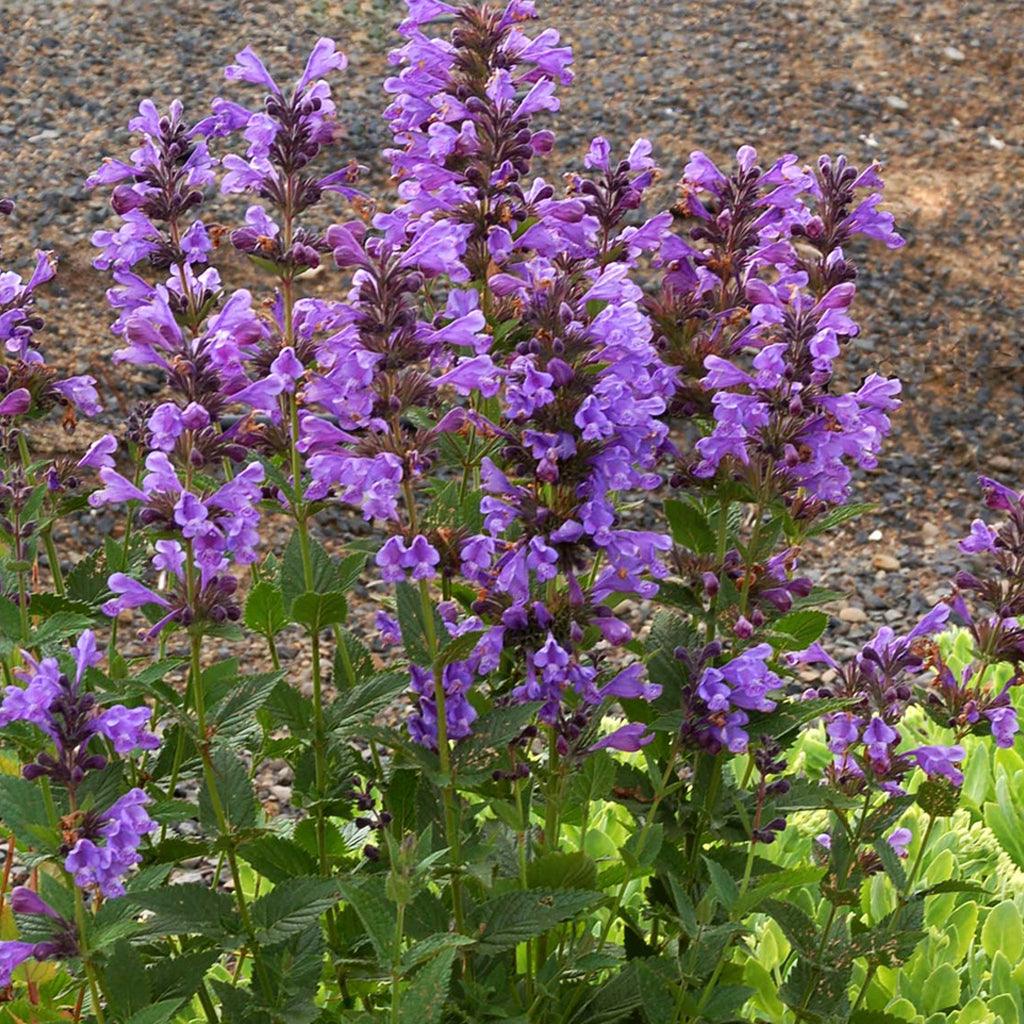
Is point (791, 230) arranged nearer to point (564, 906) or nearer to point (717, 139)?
point (564, 906)

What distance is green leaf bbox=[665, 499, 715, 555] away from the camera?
2188mm

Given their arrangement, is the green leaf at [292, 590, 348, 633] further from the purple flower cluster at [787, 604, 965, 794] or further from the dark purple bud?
the purple flower cluster at [787, 604, 965, 794]

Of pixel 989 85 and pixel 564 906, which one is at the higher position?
pixel 564 906

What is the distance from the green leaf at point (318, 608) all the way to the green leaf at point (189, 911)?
0.39m

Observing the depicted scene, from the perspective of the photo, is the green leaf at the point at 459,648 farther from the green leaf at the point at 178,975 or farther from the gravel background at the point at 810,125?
the gravel background at the point at 810,125

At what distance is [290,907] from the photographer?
6.36 feet

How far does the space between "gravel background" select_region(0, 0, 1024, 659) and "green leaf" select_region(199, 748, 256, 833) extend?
10.4 feet

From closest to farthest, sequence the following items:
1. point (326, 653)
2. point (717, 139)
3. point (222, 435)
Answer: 1. point (222, 435)
2. point (326, 653)
3. point (717, 139)

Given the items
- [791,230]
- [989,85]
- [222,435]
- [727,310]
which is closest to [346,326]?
[222,435]

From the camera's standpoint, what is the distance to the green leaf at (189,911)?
1.89m

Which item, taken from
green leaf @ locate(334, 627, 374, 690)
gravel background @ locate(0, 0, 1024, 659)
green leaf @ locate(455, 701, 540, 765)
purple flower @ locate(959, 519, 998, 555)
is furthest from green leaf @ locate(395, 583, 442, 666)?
gravel background @ locate(0, 0, 1024, 659)

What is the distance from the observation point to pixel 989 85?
7.58 metres

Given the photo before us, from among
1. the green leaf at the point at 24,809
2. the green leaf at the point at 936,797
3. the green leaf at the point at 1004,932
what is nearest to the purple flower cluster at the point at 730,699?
the green leaf at the point at 936,797

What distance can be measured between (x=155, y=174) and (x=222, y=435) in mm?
479
